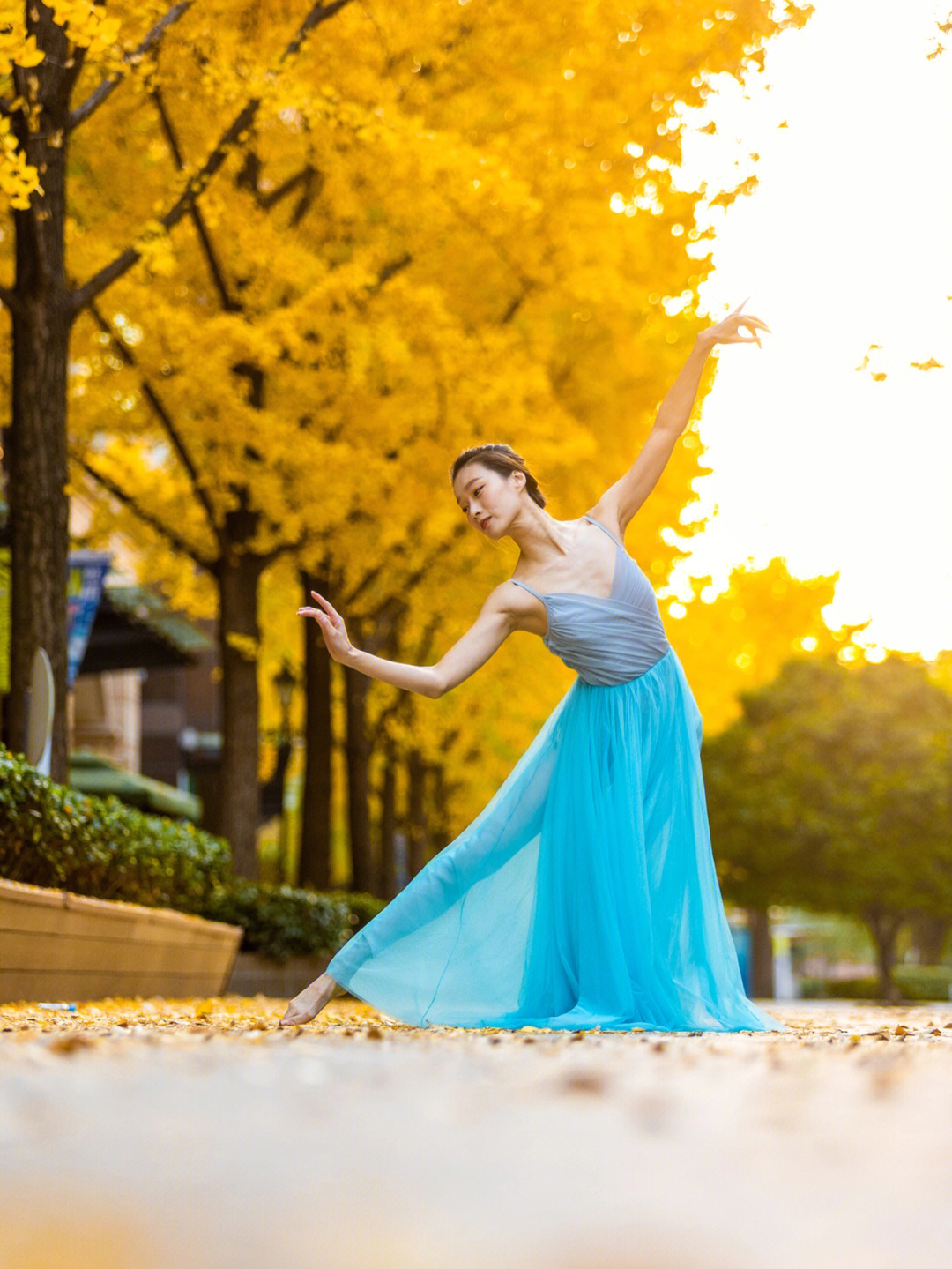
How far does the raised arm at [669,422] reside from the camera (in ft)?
17.7

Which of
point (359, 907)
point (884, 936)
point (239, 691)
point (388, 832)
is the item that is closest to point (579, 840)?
point (239, 691)

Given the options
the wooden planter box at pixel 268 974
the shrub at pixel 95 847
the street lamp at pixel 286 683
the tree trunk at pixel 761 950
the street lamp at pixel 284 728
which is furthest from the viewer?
the tree trunk at pixel 761 950

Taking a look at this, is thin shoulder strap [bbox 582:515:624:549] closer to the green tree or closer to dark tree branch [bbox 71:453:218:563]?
dark tree branch [bbox 71:453:218:563]

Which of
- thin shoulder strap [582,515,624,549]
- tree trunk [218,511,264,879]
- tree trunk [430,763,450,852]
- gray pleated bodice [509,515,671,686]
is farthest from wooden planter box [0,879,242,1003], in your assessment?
tree trunk [430,763,450,852]

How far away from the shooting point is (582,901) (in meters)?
5.29

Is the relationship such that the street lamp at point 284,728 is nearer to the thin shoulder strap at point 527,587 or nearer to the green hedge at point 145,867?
the green hedge at point 145,867

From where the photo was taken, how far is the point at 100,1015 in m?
6.48

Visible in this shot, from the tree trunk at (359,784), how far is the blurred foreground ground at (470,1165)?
15.6m

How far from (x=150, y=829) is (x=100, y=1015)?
4.04m

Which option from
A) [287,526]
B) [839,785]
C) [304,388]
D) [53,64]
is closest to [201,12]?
[53,64]

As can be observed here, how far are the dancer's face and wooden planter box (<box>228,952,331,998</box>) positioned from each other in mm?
9804

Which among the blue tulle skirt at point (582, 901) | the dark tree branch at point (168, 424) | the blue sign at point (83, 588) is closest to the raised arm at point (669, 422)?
the blue tulle skirt at point (582, 901)

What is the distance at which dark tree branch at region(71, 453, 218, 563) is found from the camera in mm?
13757

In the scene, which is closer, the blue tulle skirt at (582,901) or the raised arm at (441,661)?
the raised arm at (441,661)
